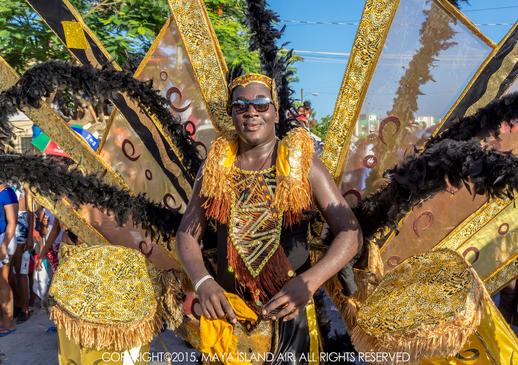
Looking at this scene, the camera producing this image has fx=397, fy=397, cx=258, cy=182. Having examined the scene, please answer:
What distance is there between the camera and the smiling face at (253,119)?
1.61 m

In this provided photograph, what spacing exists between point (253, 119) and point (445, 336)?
3.34 feet

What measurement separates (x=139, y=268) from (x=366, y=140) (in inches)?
49.4

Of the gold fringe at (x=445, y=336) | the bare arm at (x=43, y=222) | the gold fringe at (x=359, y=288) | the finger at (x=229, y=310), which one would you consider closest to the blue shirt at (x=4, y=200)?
the bare arm at (x=43, y=222)

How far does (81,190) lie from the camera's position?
1801 millimetres

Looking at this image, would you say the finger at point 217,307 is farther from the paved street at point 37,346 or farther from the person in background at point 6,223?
the person in background at point 6,223

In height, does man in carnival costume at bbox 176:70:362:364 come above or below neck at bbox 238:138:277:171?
below

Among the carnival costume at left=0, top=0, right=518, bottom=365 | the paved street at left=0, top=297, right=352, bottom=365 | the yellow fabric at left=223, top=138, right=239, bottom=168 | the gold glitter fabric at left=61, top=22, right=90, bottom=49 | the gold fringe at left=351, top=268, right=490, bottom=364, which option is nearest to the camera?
the gold fringe at left=351, top=268, right=490, bottom=364

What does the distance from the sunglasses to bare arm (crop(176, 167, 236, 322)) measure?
336mm

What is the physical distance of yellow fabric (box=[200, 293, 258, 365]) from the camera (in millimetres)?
1530

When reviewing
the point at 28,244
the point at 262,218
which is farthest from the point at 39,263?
the point at 262,218

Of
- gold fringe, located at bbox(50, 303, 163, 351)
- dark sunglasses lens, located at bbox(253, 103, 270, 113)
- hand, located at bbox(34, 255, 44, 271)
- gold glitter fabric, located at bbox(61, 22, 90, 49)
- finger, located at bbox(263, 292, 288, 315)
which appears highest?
gold glitter fabric, located at bbox(61, 22, 90, 49)

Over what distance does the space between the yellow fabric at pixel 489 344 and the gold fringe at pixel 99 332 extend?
113 centimetres

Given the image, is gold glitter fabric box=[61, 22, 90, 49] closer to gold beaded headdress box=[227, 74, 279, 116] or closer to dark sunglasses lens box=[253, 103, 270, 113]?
gold beaded headdress box=[227, 74, 279, 116]

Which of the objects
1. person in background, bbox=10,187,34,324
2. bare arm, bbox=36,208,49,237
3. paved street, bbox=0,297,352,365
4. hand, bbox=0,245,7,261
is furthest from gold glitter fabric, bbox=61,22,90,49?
bare arm, bbox=36,208,49,237
